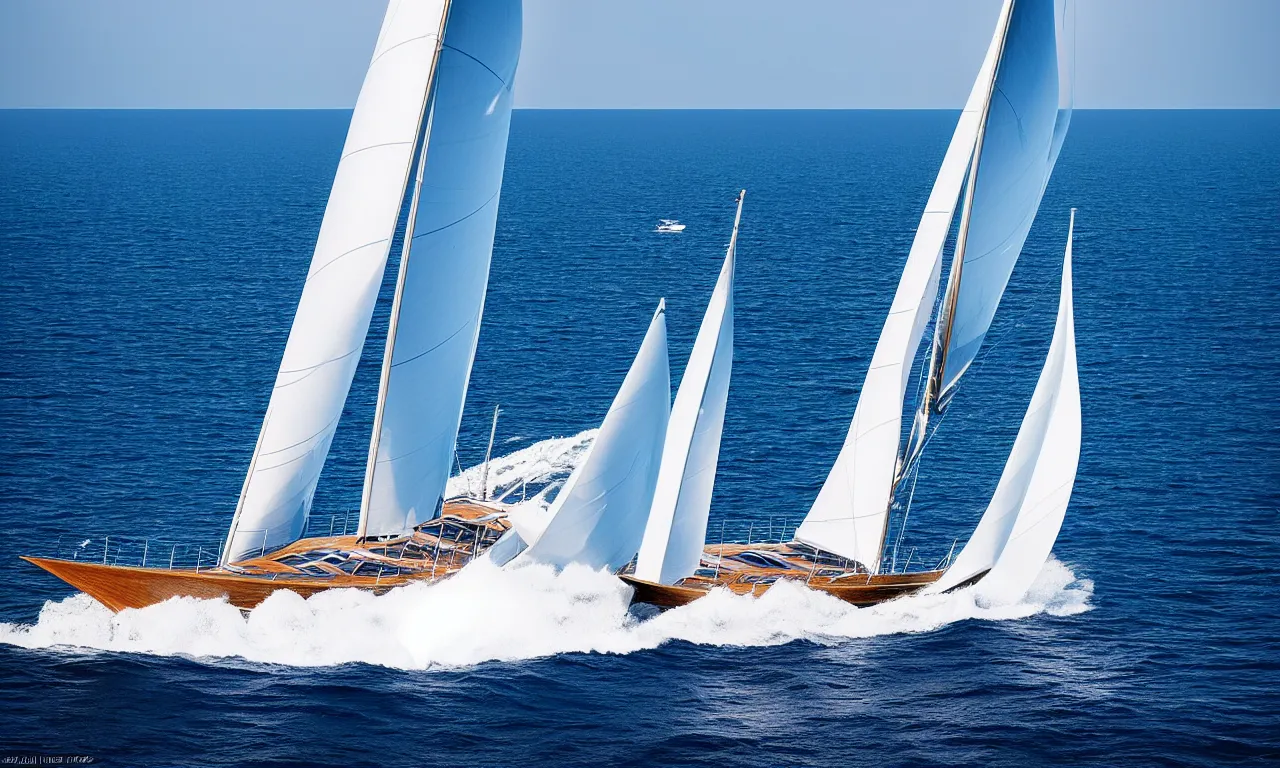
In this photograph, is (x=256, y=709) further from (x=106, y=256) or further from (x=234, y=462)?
(x=106, y=256)

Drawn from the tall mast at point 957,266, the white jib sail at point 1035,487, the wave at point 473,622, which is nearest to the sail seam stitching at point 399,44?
the wave at point 473,622

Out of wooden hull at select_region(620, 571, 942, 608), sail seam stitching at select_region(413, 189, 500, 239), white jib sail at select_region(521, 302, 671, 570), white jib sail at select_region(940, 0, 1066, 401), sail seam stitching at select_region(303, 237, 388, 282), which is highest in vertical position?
white jib sail at select_region(940, 0, 1066, 401)

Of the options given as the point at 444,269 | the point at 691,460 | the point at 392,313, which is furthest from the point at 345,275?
the point at 691,460

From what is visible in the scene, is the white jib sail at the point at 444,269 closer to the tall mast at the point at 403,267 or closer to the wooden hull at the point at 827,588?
the tall mast at the point at 403,267

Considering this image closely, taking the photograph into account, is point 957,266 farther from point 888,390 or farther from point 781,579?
point 781,579

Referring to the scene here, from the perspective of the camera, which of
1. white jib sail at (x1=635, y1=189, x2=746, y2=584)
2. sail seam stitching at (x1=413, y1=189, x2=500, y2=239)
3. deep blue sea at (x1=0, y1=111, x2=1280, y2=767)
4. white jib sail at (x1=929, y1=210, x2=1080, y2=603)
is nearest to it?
deep blue sea at (x1=0, y1=111, x2=1280, y2=767)

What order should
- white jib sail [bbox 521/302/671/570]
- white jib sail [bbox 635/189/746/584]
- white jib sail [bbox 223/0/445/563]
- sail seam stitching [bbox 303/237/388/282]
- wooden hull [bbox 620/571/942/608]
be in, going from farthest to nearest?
white jib sail [bbox 635/189/746/584] < wooden hull [bbox 620/571/942/608] < white jib sail [bbox 521/302/671/570] < sail seam stitching [bbox 303/237/388/282] < white jib sail [bbox 223/0/445/563]

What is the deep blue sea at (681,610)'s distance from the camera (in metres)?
38.3

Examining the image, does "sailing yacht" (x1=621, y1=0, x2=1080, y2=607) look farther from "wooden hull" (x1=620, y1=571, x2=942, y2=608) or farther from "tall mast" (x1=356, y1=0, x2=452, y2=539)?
"tall mast" (x1=356, y1=0, x2=452, y2=539)

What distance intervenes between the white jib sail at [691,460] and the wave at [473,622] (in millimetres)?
1525

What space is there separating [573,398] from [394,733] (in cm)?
3677

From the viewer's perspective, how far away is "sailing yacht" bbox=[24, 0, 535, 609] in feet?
142

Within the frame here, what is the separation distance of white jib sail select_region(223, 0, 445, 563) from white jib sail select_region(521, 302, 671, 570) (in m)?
7.94

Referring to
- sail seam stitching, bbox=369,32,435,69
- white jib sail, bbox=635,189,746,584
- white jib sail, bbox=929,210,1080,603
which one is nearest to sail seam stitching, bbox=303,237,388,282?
sail seam stitching, bbox=369,32,435,69
